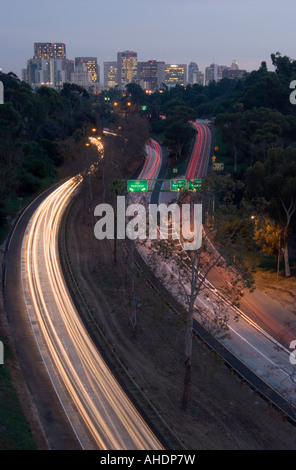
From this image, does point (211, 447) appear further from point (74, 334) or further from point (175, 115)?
point (175, 115)

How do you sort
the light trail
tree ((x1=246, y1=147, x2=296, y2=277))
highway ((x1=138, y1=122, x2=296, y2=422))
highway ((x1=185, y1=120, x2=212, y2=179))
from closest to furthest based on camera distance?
the light trail
highway ((x1=138, y1=122, x2=296, y2=422))
tree ((x1=246, y1=147, x2=296, y2=277))
highway ((x1=185, y1=120, x2=212, y2=179))

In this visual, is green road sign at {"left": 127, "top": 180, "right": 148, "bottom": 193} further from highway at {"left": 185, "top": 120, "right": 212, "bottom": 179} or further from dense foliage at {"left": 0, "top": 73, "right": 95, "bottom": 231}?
highway at {"left": 185, "top": 120, "right": 212, "bottom": 179}

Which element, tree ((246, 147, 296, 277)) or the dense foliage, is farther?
the dense foliage

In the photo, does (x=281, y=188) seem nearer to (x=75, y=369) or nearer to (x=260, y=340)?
(x=260, y=340)

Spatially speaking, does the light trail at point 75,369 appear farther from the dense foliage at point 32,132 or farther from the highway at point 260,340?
the dense foliage at point 32,132

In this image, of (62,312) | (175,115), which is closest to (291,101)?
(175,115)

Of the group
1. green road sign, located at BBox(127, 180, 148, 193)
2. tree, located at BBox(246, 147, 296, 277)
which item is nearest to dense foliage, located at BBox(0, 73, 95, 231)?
green road sign, located at BBox(127, 180, 148, 193)

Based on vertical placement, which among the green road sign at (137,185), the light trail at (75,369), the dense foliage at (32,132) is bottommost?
the light trail at (75,369)

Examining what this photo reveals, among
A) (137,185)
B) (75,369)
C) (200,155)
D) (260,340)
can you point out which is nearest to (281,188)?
(137,185)

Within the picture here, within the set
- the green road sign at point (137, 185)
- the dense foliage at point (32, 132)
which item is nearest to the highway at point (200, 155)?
the dense foliage at point (32, 132)
